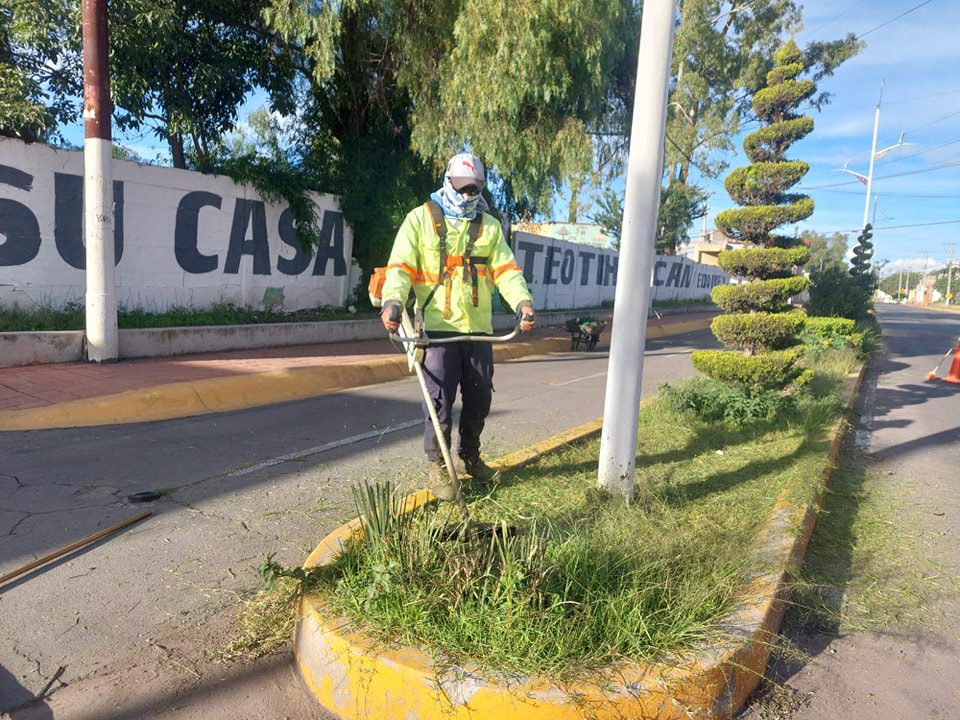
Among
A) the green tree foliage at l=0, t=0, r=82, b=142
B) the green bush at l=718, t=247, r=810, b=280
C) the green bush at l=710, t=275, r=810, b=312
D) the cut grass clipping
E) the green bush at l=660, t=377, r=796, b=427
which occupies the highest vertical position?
the green tree foliage at l=0, t=0, r=82, b=142

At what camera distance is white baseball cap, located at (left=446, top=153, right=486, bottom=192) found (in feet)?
11.5

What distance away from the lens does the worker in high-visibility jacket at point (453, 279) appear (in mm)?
3566

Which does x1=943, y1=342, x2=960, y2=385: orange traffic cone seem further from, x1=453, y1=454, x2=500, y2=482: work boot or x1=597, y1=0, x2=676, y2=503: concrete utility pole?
x1=453, y1=454, x2=500, y2=482: work boot

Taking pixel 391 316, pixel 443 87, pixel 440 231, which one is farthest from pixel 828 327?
pixel 391 316

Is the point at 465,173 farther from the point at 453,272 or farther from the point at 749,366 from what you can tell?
the point at 749,366

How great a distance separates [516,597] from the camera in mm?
2424

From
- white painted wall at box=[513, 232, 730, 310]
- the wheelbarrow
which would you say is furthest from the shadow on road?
white painted wall at box=[513, 232, 730, 310]

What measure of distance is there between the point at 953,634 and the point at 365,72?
1246cm

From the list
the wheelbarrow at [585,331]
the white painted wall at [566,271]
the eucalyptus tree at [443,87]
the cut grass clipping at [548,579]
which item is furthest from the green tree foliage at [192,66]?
the cut grass clipping at [548,579]

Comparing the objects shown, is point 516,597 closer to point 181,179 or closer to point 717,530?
point 717,530

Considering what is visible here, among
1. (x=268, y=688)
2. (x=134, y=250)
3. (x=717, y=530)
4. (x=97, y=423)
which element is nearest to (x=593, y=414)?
(x=717, y=530)

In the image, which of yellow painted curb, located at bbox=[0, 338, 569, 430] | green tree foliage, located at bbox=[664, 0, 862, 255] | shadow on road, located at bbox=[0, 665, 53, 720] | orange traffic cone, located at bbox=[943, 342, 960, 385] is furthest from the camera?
green tree foliage, located at bbox=[664, 0, 862, 255]

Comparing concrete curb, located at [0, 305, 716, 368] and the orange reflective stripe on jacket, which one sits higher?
the orange reflective stripe on jacket

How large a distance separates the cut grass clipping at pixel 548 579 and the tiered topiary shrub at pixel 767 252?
311 cm
